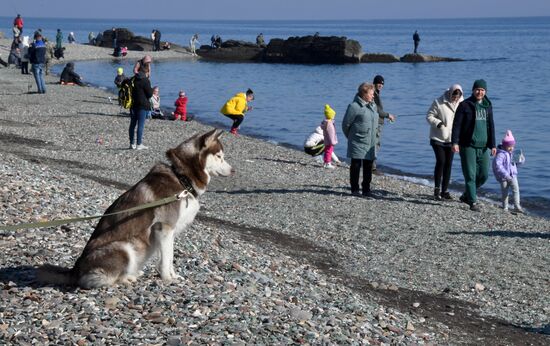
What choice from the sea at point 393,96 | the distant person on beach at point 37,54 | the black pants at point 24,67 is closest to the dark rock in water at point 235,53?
the sea at point 393,96

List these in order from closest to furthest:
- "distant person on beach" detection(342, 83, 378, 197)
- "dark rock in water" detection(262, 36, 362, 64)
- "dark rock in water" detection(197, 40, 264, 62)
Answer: "distant person on beach" detection(342, 83, 378, 197)
"dark rock in water" detection(262, 36, 362, 64)
"dark rock in water" detection(197, 40, 264, 62)

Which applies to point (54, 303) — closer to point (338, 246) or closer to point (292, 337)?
point (292, 337)

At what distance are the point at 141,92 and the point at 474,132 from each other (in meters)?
7.83

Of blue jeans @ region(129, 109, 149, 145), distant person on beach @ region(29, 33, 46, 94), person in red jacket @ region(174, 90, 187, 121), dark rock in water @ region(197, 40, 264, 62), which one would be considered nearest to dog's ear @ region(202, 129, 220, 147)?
→ blue jeans @ region(129, 109, 149, 145)

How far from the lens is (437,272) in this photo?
11.5 meters

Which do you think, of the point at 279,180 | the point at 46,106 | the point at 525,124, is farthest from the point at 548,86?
the point at 279,180

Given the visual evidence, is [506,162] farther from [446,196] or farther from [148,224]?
[148,224]

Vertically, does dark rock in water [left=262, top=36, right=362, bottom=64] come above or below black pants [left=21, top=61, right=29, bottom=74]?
above

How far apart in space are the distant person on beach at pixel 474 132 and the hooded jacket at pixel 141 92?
7394mm

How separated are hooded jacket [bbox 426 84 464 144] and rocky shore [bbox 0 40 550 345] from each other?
4.38ft

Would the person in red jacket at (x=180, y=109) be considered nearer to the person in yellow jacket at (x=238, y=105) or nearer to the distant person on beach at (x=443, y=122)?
the person in yellow jacket at (x=238, y=105)

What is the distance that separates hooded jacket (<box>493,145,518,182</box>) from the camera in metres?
15.8

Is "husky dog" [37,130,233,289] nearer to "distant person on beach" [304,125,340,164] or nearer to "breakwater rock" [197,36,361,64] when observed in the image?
"distant person on beach" [304,125,340,164]

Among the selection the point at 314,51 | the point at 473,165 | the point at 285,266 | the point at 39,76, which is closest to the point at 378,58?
the point at 314,51
